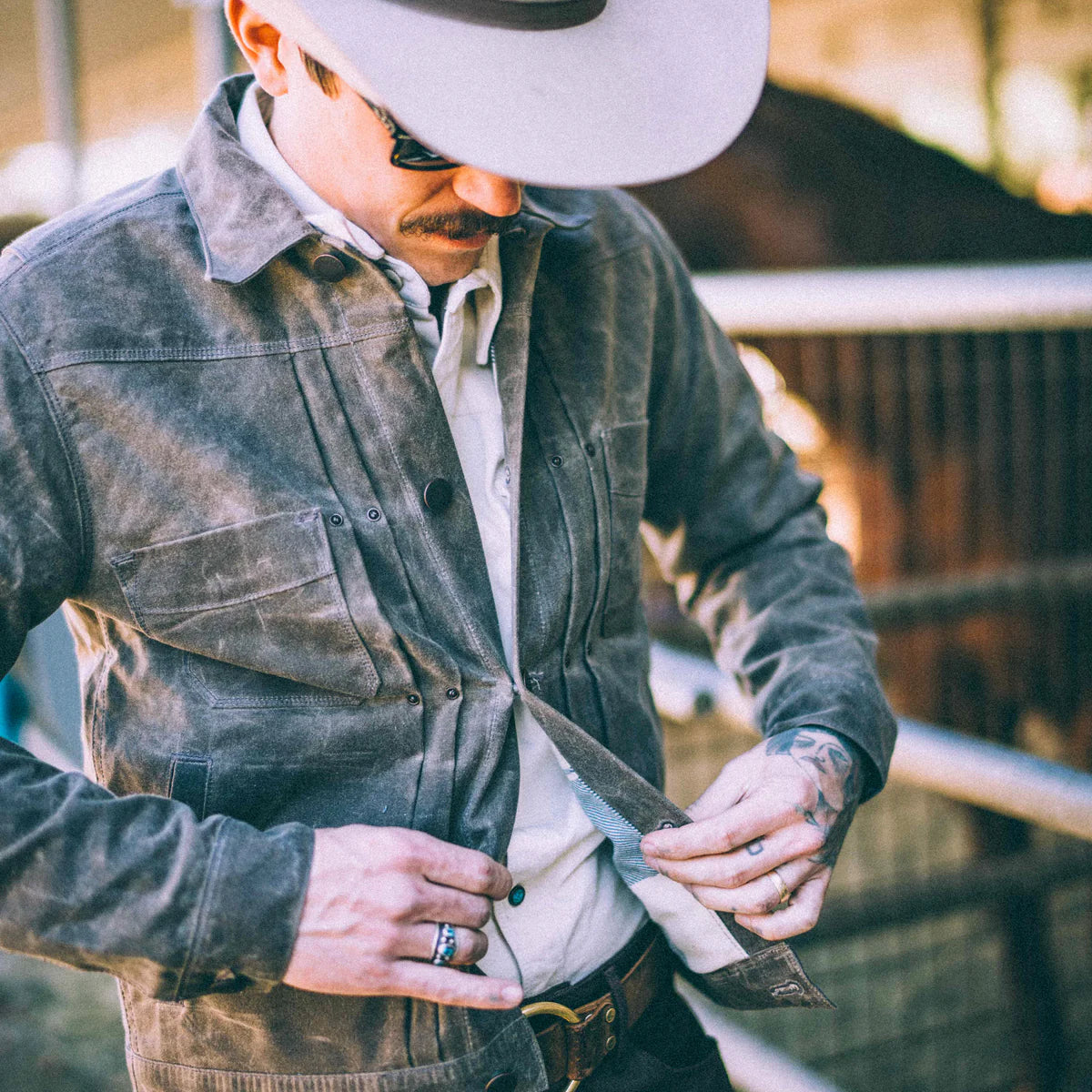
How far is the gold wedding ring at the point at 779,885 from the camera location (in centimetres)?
128

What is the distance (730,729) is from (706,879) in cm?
381

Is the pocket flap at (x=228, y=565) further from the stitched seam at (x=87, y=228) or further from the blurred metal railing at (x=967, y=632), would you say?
the blurred metal railing at (x=967, y=632)

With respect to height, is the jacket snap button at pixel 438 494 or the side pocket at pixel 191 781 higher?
the jacket snap button at pixel 438 494

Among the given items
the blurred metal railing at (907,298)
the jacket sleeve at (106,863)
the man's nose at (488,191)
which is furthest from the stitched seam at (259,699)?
the blurred metal railing at (907,298)

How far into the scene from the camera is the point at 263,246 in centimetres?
118

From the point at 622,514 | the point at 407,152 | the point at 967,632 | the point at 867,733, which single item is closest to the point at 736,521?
the point at 622,514

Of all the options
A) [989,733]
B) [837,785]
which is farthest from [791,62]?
[837,785]

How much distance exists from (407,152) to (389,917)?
73cm

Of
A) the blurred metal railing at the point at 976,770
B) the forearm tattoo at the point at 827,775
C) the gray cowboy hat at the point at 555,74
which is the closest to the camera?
the gray cowboy hat at the point at 555,74

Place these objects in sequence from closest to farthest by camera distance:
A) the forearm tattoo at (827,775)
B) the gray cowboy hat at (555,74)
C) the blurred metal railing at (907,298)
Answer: the gray cowboy hat at (555,74)
the forearm tattoo at (827,775)
the blurred metal railing at (907,298)

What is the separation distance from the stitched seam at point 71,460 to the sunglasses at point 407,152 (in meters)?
0.40

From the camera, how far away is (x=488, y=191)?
118 centimetres

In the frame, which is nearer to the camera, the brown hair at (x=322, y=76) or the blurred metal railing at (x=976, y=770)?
the brown hair at (x=322, y=76)

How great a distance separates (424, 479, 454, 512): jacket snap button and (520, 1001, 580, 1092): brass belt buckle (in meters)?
0.55
